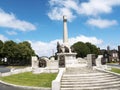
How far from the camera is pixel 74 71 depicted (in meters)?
27.5

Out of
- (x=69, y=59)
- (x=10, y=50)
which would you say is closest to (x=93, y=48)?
(x=10, y=50)

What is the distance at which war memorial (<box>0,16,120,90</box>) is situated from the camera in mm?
20719

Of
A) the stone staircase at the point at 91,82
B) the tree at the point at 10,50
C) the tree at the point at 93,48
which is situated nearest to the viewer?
the stone staircase at the point at 91,82

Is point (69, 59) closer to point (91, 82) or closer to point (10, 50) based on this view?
point (91, 82)

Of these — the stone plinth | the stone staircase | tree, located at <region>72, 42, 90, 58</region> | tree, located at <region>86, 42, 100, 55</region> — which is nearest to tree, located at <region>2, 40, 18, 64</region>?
tree, located at <region>72, 42, 90, 58</region>

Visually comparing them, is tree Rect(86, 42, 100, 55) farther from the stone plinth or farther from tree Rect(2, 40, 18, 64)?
the stone plinth

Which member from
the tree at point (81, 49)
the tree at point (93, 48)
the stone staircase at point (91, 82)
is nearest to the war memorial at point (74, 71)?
the stone staircase at point (91, 82)

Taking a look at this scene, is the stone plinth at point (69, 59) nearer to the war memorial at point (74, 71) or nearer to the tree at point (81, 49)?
the war memorial at point (74, 71)

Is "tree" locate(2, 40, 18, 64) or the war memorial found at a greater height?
"tree" locate(2, 40, 18, 64)

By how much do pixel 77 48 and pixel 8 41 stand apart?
82.1 ft

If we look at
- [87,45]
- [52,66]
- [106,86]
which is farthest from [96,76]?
[87,45]

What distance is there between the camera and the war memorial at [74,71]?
2072 centimetres

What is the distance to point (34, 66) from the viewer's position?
32.2 m

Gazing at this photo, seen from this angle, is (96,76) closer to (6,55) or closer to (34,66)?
(34,66)
